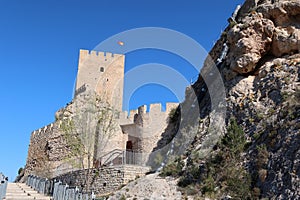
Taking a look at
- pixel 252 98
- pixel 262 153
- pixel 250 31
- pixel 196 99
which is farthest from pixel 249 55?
pixel 262 153

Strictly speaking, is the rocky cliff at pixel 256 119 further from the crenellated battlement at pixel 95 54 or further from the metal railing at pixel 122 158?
the crenellated battlement at pixel 95 54

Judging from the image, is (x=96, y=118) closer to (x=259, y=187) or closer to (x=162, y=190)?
(x=162, y=190)

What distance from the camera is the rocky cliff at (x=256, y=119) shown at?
11773 mm

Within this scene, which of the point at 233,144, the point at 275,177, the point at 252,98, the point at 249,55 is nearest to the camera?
the point at 275,177

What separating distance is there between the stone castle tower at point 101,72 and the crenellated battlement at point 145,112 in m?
6.01

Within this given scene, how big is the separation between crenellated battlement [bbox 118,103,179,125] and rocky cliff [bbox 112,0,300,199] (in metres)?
5.95

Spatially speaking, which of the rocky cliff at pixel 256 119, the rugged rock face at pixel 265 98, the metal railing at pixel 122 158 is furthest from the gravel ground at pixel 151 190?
the metal railing at pixel 122 158

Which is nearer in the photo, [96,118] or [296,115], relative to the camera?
[296,115]

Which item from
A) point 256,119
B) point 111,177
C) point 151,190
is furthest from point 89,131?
point 256,119

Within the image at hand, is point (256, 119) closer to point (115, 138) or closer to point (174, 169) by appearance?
point (174, 169)

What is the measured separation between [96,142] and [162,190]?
884 centimetres

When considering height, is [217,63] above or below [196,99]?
above

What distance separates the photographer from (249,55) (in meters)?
17.9

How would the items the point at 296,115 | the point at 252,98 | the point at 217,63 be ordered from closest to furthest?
1. the point at 296,115
2. the point at 252,98
3. the point at 217,63
